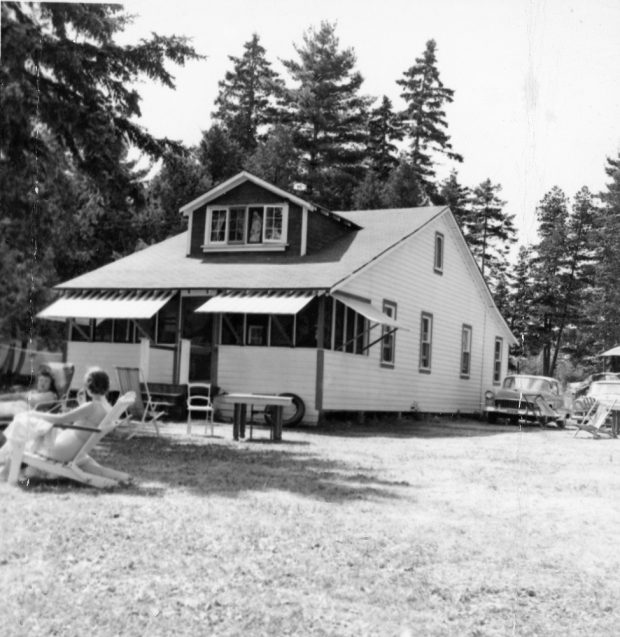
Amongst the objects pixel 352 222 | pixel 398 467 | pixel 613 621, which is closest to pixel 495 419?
pixel 352 222

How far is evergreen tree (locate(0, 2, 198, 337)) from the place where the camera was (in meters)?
10.5

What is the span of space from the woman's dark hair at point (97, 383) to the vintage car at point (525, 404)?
14539 millimetres

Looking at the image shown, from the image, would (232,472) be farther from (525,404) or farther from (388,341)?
(525,404)

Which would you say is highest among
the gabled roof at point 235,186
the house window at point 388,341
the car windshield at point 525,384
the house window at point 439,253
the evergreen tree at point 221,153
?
the evergreen tree at point 221,153

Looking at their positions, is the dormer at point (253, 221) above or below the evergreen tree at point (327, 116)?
below

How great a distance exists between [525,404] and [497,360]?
682 centimetres

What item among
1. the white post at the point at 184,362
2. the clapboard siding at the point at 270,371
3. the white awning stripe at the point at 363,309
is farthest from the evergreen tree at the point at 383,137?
the white post at the point at 184,362

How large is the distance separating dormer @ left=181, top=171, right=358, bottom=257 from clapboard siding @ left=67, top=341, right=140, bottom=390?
306 centimetres

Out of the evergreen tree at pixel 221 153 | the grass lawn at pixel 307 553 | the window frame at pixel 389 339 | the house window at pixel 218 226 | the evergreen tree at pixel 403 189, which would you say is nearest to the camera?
the grass lawn at pixel 307 553

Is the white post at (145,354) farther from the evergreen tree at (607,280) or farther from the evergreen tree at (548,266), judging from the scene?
the evergreen tree at (607,280)

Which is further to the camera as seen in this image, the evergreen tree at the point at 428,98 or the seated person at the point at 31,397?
the seated person at the point at 31,397

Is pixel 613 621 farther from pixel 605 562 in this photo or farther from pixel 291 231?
pixel 291 231

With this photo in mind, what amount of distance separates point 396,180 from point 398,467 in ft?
51.4

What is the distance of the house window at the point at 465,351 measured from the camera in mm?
26500
